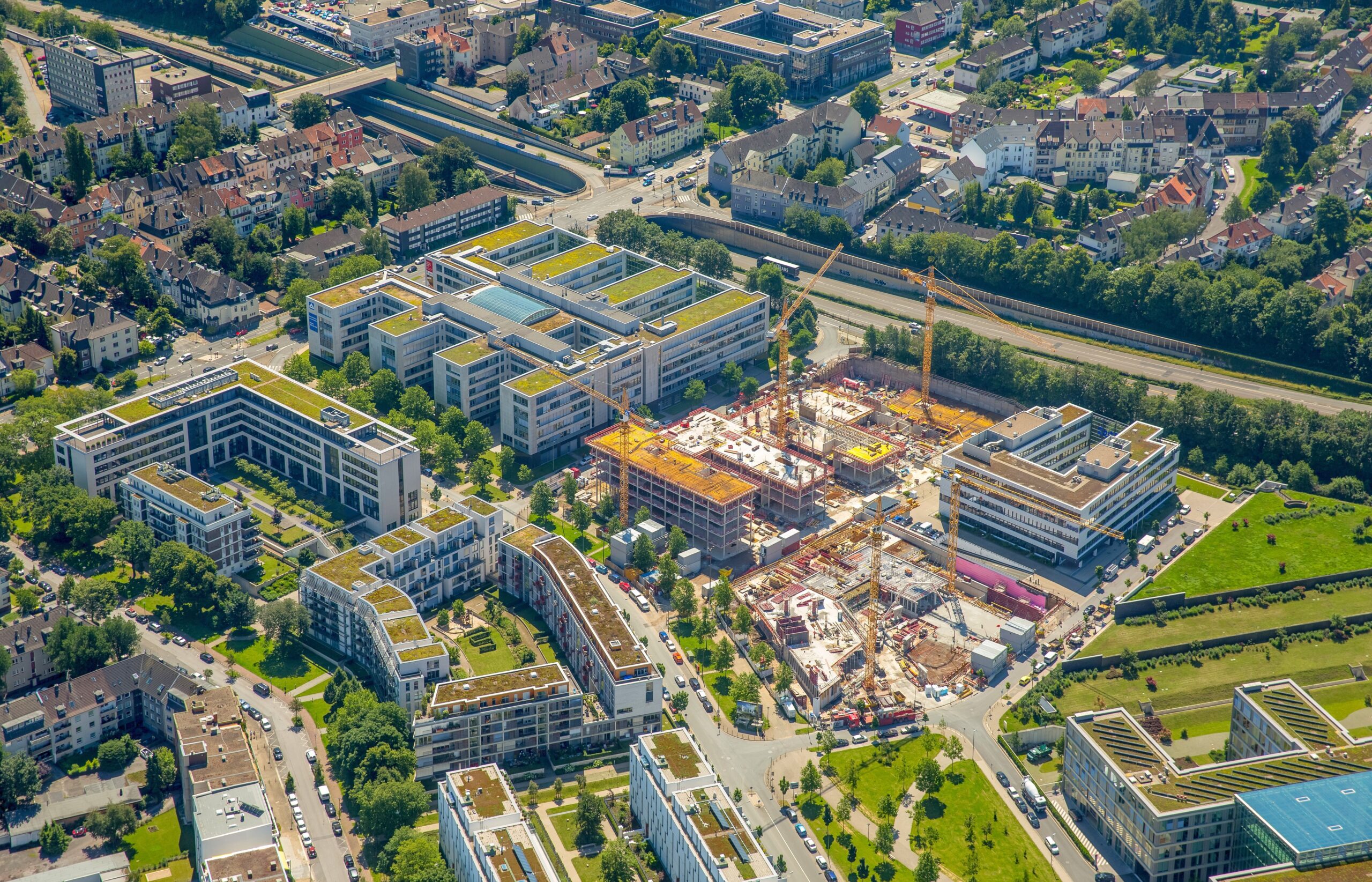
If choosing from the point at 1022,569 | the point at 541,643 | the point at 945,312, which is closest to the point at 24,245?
the point at 541,643

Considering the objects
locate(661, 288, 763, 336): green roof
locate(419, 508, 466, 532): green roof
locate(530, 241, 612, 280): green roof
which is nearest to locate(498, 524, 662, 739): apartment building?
locate(419, 508, 466, 532): green roof

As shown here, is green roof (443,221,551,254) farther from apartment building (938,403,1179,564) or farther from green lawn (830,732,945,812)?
green lawn (830,732,945,812)

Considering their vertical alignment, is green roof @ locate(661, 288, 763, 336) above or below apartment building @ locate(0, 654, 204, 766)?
above

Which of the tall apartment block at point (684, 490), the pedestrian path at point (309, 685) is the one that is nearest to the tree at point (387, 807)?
the pedestrian path at point (309, 685)

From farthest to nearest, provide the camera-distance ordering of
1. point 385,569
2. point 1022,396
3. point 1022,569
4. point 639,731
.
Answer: point 1022,396
point 1022,569
point 385,569
point 639,731

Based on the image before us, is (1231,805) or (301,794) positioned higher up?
(1231,805)

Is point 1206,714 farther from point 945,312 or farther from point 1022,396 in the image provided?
point 945,312
